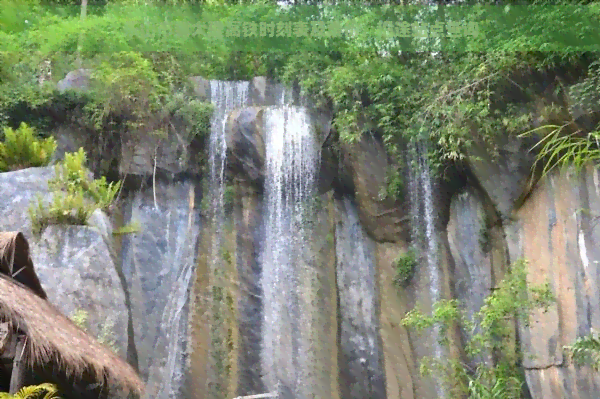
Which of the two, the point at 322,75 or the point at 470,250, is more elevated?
the point at 322,75

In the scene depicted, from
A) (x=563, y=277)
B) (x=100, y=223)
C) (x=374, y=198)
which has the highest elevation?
(x=374, y=198)

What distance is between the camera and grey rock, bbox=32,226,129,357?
19.7 feet

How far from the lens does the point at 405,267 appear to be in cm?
882

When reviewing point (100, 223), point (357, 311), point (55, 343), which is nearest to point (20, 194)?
point (100, 223)

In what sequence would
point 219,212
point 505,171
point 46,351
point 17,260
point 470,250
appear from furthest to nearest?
point 219,212 → point 470,250 → point 505,171 → point 17,260 → point 46,351

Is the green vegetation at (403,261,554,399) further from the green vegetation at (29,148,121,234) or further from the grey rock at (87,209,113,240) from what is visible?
the green vegetation at (29,148,121,234)

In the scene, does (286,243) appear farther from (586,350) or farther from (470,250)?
(586,350)

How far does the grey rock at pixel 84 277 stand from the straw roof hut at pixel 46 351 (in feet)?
2.96

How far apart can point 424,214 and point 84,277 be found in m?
5.19

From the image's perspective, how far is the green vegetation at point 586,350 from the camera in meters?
5.30

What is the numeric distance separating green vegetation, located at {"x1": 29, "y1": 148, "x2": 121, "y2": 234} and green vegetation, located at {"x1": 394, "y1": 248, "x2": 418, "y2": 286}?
4.39 metres

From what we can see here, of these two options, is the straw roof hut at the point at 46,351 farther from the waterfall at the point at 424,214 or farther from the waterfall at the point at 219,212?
the waterfall at the point at 424,214

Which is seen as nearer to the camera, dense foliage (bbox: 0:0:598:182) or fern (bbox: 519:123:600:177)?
fern (bbox: 519:123:600:177)

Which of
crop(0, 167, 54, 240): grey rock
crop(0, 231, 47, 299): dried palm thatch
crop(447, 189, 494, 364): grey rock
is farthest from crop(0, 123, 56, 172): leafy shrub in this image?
crop(447, 189, 494, 364): grey rock
